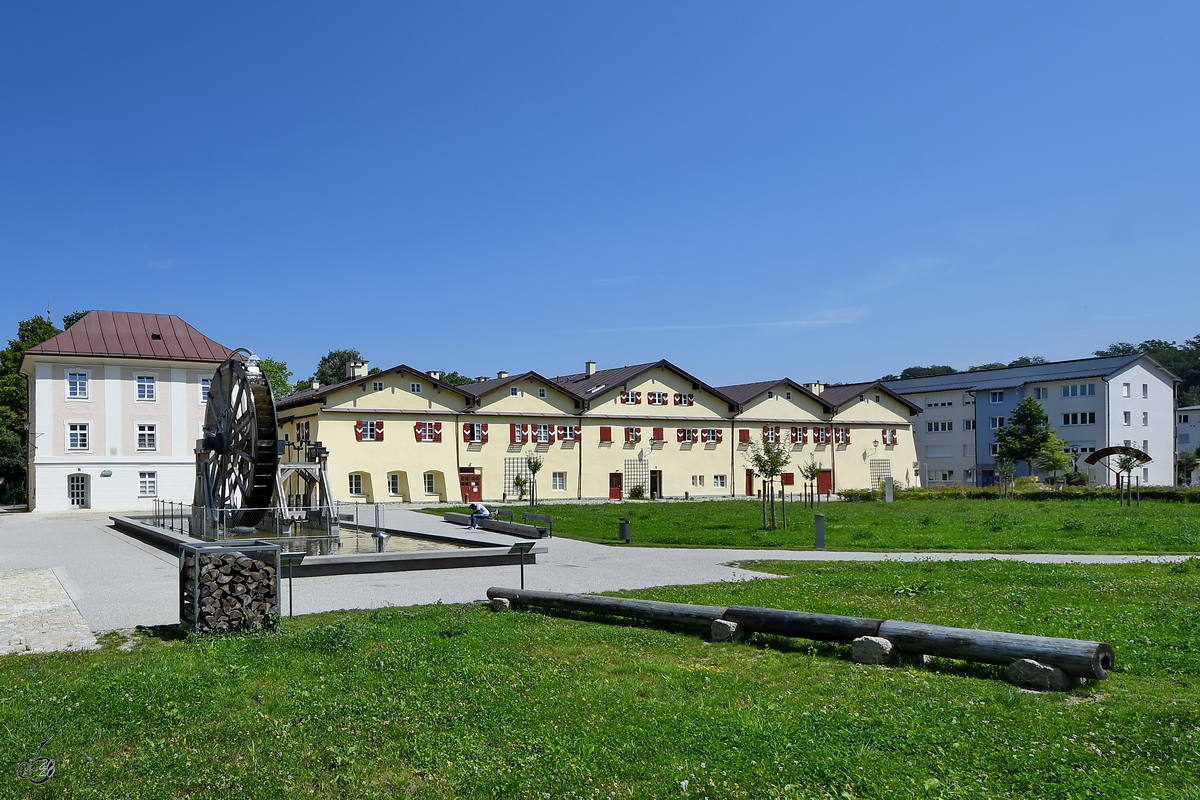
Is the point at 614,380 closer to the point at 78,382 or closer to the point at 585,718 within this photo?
the point at 78,382

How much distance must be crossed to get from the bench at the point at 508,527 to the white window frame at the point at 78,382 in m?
23.2

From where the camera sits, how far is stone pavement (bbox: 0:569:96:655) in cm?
1027

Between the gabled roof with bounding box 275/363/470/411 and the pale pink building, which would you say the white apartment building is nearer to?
the gabled roof with bounding box 275/363/470/411

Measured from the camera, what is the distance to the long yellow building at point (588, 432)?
48.3m

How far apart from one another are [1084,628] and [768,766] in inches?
222

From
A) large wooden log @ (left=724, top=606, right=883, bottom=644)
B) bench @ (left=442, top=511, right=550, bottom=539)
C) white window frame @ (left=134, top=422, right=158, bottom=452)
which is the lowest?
bench @ (left=442, top=511, right=550, bottom=539)

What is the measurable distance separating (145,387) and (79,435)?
3.60 meters

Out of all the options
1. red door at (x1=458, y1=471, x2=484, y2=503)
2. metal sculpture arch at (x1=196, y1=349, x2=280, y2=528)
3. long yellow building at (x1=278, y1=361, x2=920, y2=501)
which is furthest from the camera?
red door at (x1=458, y1=471, x2=484, y2=503)

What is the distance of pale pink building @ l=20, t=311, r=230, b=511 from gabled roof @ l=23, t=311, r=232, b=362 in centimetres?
5

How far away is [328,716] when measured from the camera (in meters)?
7.09

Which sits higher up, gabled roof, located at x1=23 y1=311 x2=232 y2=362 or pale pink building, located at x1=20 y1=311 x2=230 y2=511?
gabled roof, located at x1=23 y1=311 x2=232 y2=362

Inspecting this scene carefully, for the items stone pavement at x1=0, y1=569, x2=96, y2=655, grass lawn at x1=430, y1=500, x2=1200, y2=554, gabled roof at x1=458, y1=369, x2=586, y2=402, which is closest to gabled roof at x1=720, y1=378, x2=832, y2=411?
gabled roof at x1=458, y1=369, x2=586, y2=402

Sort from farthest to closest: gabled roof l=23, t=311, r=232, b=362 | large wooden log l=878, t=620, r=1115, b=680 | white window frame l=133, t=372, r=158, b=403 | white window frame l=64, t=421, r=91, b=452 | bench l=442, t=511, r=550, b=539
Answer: white window frame l=133, t=372, r=158, b=403
gabled roof l=23, t=311, r=232, b=362
white window frame l=64, t=421, r=91, b=452
bench l=442, t=511, r=550, b=539
large wooden log l=878, t=620, r=1115, b=680

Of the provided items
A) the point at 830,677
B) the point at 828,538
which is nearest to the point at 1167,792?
the point at 830,677
